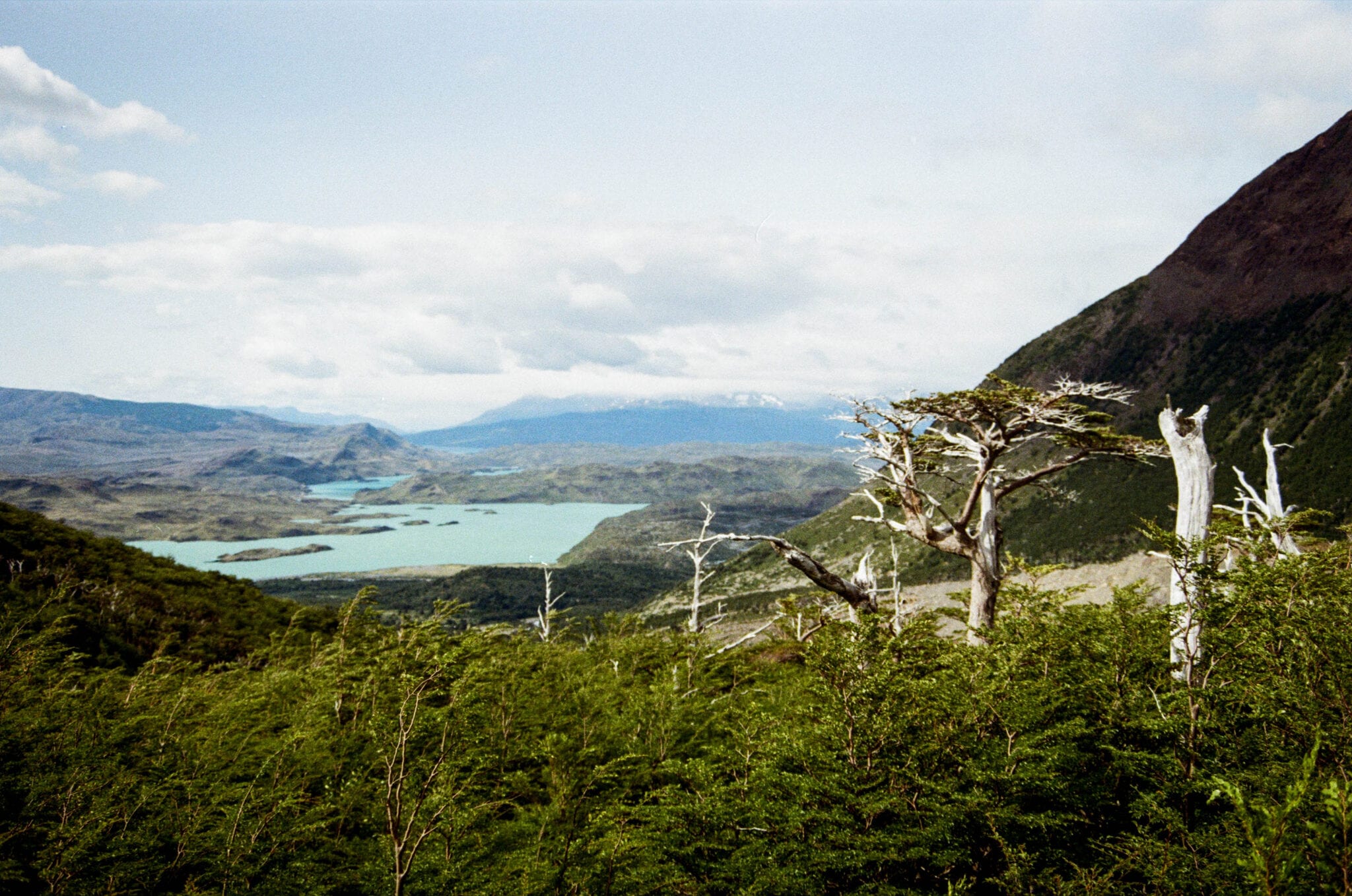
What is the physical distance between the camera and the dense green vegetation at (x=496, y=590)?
158 meters

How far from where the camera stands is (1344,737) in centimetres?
551

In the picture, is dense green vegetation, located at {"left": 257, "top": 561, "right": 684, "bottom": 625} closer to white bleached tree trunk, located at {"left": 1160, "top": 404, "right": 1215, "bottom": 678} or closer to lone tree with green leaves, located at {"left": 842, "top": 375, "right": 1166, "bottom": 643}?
lone tree with green leaves, located at {"left": 842, "top": 375, "right": 1166, "bottom": 643}

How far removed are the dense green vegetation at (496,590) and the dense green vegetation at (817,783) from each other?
141 meters

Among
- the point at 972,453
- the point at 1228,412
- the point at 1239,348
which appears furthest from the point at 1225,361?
the point at 972,453

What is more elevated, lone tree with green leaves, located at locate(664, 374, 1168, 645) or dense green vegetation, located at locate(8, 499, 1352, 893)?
lone tree with green leaves, located at locate(664, 374, 1168, 645)

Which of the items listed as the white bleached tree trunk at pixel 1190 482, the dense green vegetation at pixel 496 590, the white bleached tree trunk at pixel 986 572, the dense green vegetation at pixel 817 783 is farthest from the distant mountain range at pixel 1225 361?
the dense green vegetation at pixel 817 783

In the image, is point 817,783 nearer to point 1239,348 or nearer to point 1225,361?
point 1225,361

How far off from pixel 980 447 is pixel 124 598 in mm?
29429

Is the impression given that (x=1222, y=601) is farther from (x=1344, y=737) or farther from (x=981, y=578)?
(x=981, y=578)

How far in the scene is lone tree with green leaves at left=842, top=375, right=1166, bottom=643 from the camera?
521 inches

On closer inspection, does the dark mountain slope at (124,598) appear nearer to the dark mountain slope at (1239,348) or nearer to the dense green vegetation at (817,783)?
the dense green vegetation at (817,783)

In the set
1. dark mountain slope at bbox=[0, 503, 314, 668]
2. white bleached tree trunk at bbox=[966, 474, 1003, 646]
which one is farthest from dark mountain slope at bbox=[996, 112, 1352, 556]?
dark mountain slope at bbox=[0, 503, 314, 668]

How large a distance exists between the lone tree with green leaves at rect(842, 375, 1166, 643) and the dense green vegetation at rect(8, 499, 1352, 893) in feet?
13.0

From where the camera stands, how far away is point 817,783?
20.5 ft
